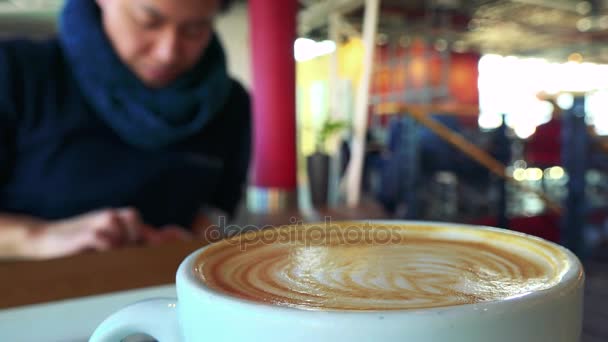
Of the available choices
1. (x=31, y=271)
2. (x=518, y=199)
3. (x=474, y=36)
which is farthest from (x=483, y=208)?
(x=474, y=36)

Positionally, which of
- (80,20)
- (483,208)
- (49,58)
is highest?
(80,20)

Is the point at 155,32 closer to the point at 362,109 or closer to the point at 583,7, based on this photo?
the point at 362,109

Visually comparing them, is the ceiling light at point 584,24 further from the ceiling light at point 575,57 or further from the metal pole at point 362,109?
the metal pole at point 362,109

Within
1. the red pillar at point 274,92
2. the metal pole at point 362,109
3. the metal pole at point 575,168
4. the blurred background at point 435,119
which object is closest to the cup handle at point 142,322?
the blurred background at point 435,119

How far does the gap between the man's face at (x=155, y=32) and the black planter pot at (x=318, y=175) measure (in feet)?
11.1

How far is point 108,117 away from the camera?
1292 millimetres

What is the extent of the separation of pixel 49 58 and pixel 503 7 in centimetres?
777

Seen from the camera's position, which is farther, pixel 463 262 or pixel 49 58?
pixel 49 58

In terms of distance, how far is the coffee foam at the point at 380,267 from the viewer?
0.23 metres

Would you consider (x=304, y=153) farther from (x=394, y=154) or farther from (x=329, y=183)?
(x=394, y=154)

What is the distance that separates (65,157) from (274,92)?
2471 millimetres

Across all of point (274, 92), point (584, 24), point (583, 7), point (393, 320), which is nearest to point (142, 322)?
point (393, 320)

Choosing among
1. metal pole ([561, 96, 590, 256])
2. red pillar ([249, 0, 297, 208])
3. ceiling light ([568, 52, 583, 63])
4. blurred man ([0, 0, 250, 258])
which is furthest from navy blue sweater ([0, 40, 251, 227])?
ceiling light ([568, 52, 583, 63])

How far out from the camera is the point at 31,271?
580 mm
